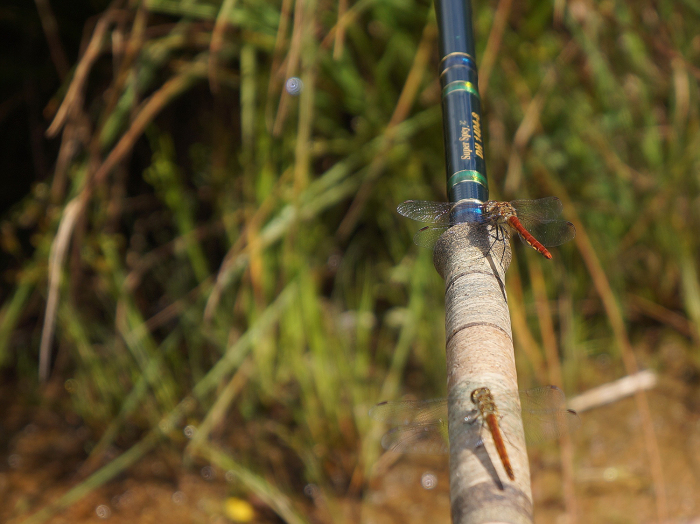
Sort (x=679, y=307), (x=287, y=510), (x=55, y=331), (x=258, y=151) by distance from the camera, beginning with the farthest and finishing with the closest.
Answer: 1. (x=55, y=331)
2. (x=679, y=307)
3. (x=258, y=151)
4. (x=287, y=510)

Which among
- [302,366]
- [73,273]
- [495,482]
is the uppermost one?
[495,482]

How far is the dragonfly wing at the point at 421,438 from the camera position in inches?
39.6

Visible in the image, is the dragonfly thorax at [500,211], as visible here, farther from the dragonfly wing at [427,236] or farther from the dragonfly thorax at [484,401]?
the dragonfly thorax at [484,401]

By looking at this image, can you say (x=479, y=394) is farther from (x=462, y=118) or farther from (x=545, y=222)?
(x=545, y=222)

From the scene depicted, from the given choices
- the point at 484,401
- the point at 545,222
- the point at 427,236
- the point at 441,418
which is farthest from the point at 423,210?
the point at 484,401

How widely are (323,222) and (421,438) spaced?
105 centimetres

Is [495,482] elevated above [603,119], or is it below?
above

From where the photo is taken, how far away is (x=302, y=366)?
64.9 inches

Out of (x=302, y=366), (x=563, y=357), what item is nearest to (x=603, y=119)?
(x=563, y=357)

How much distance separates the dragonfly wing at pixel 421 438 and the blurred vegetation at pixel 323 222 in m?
0.53

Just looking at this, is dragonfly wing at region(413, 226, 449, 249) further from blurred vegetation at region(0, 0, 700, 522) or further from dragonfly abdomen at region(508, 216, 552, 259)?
blurred vegetation at region(0, 0, 700, 522)

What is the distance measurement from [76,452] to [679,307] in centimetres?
207

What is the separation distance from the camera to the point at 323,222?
2.00m

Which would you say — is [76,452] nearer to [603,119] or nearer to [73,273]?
[73,273]
